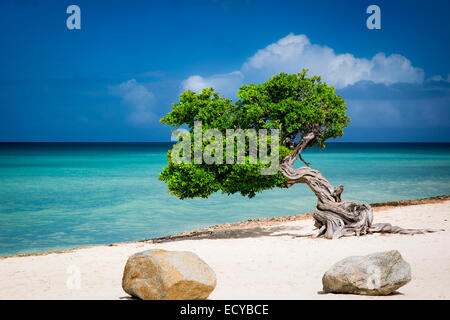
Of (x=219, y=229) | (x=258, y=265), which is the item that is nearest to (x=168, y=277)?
(x=258, y=265)

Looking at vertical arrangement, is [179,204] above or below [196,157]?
below

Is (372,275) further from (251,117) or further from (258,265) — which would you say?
(251,117)

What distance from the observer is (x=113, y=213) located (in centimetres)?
2877

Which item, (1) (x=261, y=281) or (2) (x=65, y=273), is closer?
(1) (x=261, y=281)

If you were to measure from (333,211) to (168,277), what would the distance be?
957 centimetres

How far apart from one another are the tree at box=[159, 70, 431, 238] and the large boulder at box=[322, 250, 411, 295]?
6.60 m

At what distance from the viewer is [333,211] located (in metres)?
16.2

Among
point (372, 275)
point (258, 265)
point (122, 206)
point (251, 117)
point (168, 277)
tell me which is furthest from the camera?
point (122, 206)

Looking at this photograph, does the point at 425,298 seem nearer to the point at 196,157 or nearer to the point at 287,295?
the point at 287,295

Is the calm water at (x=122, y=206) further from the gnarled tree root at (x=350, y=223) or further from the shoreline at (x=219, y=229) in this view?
the gnarled tree root at (x=350, y=223)

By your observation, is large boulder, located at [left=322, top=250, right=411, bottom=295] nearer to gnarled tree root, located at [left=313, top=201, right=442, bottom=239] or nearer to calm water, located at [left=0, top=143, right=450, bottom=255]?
gnarled tree root, located at [left=313, top=201, right=442, bottom=239]

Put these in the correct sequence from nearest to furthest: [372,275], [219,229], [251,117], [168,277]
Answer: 1. [168,277]
2. [372,275]
3. [251,117]
4. [219,229]

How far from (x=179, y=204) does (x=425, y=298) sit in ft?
81.1

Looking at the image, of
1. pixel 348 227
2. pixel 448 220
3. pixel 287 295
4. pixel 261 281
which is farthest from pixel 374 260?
pixel 448 220
